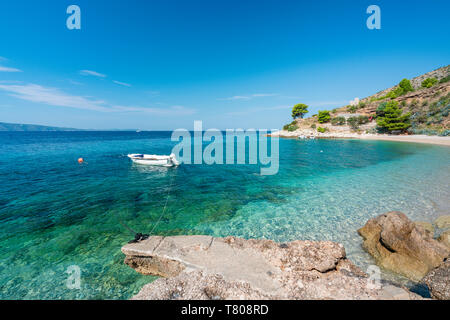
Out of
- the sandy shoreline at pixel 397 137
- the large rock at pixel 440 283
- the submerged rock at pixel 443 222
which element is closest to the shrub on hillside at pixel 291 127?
the sandy shoreline at pixel 397 137

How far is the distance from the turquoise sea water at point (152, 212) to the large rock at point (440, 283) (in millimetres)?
1652

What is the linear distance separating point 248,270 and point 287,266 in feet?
3.44

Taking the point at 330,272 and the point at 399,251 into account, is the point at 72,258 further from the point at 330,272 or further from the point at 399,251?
the point at 399,251

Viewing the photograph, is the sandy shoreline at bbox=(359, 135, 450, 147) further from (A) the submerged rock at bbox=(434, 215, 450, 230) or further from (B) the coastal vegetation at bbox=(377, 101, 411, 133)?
(A) the submerged rock at bbox=(434, 215, 450, 230)

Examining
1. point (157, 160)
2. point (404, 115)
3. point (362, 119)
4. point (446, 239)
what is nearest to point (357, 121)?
point (362, 119)

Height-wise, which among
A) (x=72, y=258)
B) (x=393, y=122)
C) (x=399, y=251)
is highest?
(x=393, y=122)

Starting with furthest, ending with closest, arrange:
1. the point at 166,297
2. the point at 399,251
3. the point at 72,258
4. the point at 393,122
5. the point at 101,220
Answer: the point at 393,122
the point at 101,220
the point at 72,258
the point at 399,251
the point at 166,297

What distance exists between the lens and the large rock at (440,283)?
381cm

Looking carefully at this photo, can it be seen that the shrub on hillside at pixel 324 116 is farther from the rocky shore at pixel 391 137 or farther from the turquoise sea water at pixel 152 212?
the turquoise sea water at pixel 152 212

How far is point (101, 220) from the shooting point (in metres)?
8.42
